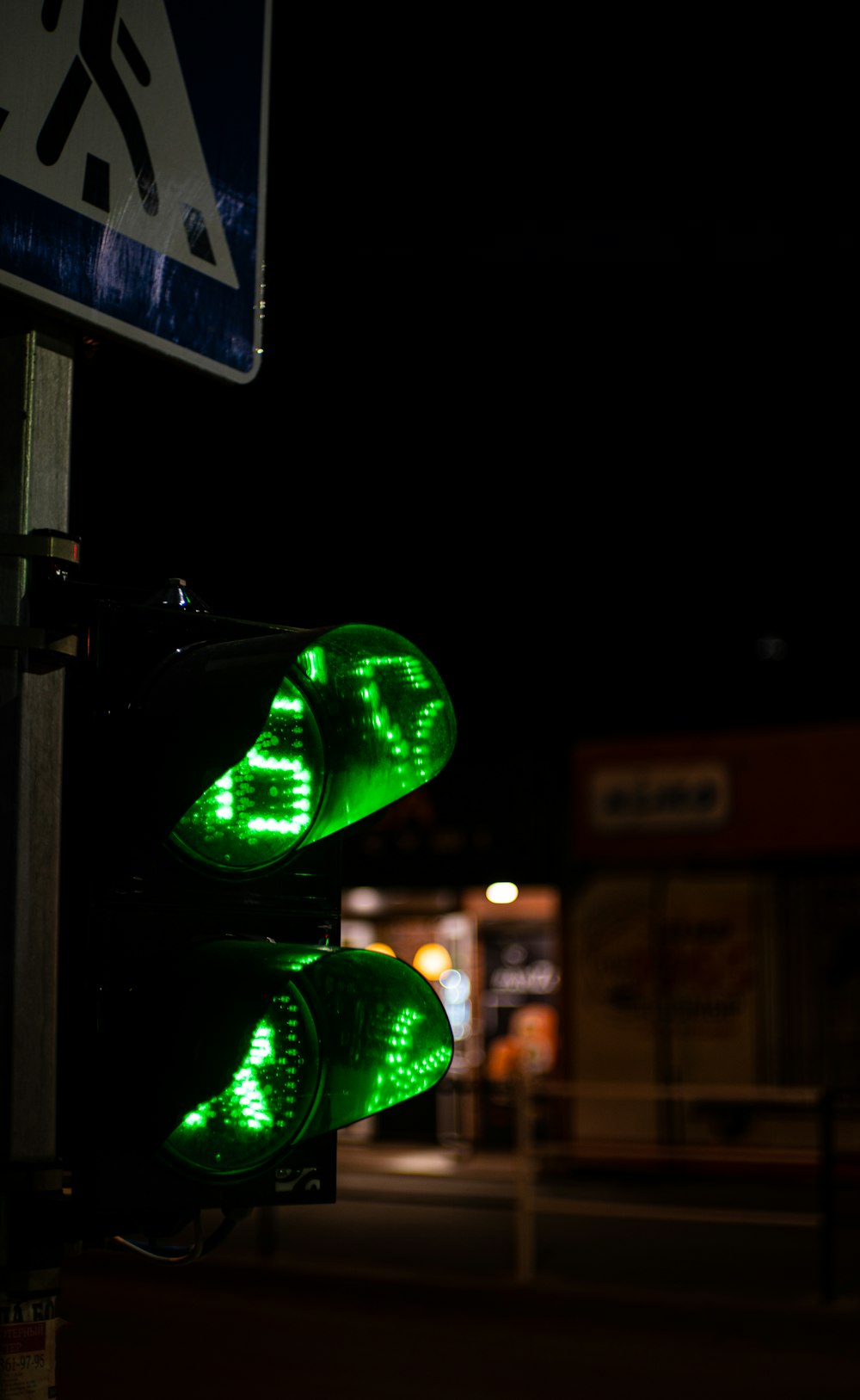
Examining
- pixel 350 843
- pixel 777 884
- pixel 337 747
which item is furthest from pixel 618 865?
pixel 337 747

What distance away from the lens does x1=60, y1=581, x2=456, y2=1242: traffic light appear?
2.03 metres

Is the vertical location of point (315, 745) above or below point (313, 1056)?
above

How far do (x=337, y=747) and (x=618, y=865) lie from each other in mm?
15689

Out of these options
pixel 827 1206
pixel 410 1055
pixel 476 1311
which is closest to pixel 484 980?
pixel 476 1311

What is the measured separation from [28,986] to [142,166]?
1.24 meters

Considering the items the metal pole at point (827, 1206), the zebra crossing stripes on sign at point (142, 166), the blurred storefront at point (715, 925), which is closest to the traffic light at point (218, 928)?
the zebra crossing stripes on sign at point (142, 166)

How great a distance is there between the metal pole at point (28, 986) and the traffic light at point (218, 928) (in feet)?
0.18

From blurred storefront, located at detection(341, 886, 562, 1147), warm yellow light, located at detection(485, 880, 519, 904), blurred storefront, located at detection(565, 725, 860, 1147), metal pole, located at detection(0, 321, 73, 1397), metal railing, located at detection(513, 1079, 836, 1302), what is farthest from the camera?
blurred storefront, located at detection(341, 886, 562, 1147)

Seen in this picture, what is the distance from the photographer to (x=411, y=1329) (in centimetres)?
983

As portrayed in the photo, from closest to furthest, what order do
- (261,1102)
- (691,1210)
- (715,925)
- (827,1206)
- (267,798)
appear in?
(261,1102) → (267,798) → (827,1206) → (691,1210) → (715,925)

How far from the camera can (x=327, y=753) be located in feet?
7.47

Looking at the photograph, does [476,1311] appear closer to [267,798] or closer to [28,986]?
[267,798]

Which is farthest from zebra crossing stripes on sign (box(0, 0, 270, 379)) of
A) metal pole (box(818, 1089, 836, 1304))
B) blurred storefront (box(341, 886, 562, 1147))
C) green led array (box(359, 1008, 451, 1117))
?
blurred storefront (box(341, 886, 562, 1147))

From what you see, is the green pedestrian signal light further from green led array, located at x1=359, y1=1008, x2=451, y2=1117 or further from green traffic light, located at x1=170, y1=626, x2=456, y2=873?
green led array, located at x1=359, y1=1008, x2=451, y2=1117
